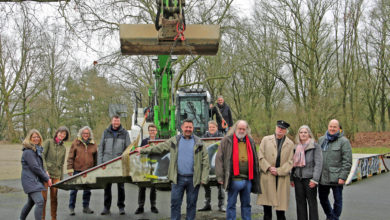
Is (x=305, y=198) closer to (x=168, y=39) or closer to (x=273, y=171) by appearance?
(x=273, y=171)

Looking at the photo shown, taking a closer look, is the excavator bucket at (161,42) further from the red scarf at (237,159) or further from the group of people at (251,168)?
the red scarf at (237,159)

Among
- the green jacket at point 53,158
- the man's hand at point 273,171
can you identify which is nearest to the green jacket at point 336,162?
the man's hand at point 273,171

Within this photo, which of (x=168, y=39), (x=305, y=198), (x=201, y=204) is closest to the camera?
(x=305, y=198)

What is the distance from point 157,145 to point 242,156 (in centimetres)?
143

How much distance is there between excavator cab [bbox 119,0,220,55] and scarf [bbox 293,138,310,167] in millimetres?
3021

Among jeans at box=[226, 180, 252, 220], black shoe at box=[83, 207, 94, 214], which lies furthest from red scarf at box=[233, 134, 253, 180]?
black shoe at box=[83, 207, 94, 214]

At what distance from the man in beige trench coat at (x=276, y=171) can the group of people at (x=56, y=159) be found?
9.60 feet

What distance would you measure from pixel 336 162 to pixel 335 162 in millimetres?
16

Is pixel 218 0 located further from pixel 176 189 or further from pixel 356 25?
pixel 176 189

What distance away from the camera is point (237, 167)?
5.61m

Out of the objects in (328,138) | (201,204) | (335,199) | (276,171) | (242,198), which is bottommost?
(201,204)

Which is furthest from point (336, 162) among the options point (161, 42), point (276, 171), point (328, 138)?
point (161, 42)

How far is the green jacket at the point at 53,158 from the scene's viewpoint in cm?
690

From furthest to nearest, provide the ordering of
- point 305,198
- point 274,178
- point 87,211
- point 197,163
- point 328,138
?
1. point 87,211
2. point 328,138
3. point 305,198
4. point 274,178
5. point 197,163
